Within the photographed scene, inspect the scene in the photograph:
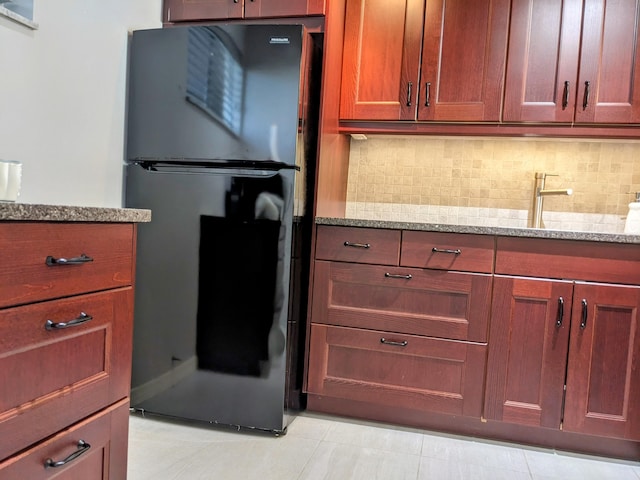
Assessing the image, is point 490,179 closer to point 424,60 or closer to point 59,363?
point 424,60

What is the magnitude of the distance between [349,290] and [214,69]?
3.32 ft

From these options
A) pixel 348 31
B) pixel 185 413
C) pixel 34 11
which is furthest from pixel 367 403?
pixel 34 11

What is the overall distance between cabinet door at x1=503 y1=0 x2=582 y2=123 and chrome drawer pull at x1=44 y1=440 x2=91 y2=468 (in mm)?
1887

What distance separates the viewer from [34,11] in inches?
57.8

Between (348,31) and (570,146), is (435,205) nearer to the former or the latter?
(570,146)

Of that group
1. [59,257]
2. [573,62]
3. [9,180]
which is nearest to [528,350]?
[573,62]

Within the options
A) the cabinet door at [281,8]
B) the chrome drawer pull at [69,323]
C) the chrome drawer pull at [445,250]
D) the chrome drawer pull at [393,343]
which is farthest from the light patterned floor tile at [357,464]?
the cabinet door at [281,8]

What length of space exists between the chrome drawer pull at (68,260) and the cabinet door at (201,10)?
4.80 ft

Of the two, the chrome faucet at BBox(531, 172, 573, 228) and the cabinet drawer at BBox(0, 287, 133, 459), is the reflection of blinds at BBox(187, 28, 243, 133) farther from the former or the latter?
the chrome faucet at BBox(531, 172, 573, 228)

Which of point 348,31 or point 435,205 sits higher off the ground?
point 348,31

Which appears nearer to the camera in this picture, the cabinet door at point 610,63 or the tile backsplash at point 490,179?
the cabinet door at point 610,63

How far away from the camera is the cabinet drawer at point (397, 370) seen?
1801 millimetres

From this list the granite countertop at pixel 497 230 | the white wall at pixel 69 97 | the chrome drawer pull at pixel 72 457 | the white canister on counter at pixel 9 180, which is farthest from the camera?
the granite countertop at pixel 497 230

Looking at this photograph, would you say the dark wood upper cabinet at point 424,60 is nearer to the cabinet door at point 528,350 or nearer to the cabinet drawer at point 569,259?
the cabinet drawer at point 569,259
